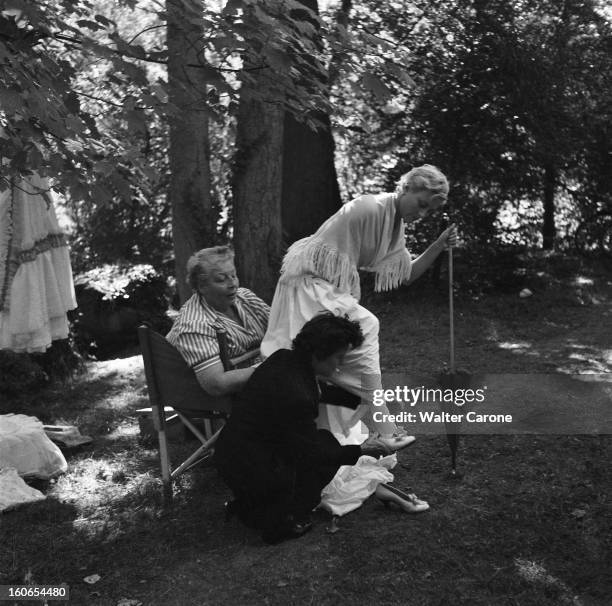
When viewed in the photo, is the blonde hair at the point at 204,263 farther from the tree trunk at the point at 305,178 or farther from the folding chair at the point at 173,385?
the tree trunk at the point at 305,178

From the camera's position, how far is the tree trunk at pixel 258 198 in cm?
636

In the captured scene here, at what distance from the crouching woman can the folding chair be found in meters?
0.39

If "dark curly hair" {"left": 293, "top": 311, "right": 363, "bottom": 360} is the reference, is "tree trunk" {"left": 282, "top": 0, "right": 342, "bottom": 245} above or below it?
above

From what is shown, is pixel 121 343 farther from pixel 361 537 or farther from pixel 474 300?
pixel 361 537

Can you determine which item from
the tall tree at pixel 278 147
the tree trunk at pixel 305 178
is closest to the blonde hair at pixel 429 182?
the tall tree at pixel 278 147

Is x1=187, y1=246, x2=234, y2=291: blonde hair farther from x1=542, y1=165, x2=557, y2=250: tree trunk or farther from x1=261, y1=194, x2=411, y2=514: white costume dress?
x1=542, y1=165, x2=557, y2=250: tree trunk

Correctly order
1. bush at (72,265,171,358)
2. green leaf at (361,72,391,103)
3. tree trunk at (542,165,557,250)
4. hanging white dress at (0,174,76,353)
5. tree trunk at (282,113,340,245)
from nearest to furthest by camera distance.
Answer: green leaf at (361,72,391,103), hanging white dress at (0,174,76,353), bush at (72,265,171,358), tree trunk at (282,113,340,245), tree trunk at (542,165,557,250)

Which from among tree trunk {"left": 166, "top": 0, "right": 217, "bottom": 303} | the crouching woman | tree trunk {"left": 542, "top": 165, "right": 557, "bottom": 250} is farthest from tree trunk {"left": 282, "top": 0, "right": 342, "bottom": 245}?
the crouching woman

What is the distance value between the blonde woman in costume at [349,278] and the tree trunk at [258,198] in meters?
2.15

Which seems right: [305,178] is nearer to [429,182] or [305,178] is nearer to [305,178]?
[305,178]

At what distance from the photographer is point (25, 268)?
215 inches

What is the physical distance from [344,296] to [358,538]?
1113 millimetres

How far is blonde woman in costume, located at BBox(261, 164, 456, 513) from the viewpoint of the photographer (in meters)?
3.98

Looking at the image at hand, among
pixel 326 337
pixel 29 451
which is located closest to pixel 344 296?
pixel 326 337
